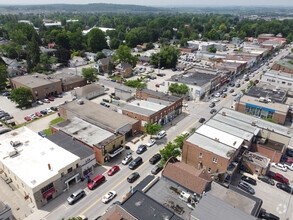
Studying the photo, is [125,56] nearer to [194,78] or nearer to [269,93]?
[194,78]

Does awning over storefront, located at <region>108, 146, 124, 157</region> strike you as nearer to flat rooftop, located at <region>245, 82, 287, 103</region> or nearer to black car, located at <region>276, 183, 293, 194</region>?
black car, located at <region>276, 183, 293, 194</region>

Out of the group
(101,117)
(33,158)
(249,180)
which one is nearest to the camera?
(33,158)

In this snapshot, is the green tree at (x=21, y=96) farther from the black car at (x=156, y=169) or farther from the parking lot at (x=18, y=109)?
the black car at (x=156, y=169)

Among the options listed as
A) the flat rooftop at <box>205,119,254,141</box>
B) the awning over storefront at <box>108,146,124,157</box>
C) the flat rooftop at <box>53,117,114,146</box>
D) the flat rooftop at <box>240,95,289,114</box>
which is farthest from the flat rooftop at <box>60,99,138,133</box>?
the flat rooftop at <box>240,95,289,114</box>

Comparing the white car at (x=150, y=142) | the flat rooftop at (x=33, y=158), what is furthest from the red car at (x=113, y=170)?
the white car at (x=150, y=142)

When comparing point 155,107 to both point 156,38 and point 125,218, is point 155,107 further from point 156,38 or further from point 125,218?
point 156,38

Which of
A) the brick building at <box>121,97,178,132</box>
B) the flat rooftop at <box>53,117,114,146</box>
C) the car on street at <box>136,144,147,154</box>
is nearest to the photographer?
the flat rooftop at <box>53,117,114,146</box>

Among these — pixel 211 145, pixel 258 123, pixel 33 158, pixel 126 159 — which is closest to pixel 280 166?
pixel 258 123
